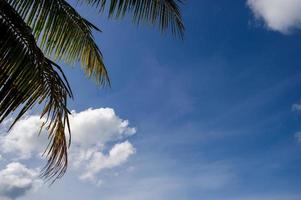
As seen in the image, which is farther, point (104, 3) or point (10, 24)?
point (104, 3)

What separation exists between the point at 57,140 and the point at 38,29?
155cm

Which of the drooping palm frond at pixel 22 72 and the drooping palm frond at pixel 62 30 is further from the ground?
the drooping palm frond at pixel 62 30

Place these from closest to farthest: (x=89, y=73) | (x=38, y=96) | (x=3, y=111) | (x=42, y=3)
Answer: (x=3, y=111) → (x=38, y=96) → (x=42, y=3) → (x=89, y=73)

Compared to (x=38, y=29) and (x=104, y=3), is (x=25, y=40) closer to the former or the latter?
(x=38, y=29)

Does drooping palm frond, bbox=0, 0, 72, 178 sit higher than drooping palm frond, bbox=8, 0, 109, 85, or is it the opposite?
drooping palm frond, bbox=8, 0, 109, 85

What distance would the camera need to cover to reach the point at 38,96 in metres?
4.38

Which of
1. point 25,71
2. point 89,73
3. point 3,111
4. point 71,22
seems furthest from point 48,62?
point 89,73

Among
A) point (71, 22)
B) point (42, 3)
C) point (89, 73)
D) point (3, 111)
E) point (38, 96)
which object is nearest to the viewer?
point (3, 111)

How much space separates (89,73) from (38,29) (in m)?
1.24

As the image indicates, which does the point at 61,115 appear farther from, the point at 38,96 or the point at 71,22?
the point at 71,22

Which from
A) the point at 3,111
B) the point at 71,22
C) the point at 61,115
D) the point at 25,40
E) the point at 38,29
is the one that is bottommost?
the point at 3,111

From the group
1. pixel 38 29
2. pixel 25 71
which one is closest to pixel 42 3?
pixel 38 29

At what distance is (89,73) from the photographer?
622 cm

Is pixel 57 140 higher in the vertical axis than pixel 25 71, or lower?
lower
